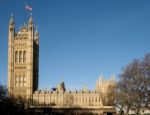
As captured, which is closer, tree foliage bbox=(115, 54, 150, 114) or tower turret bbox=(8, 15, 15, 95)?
tree foliage bbox=(115, 54, 150, 114)

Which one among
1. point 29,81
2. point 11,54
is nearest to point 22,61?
point 11,54

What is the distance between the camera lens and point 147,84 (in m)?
95.4

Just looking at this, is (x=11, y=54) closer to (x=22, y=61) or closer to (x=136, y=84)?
(x=22, y=61)

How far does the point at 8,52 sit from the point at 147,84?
276ft

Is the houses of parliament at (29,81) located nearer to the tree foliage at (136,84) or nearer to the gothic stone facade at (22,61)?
the gothic stone facade at (22,61)

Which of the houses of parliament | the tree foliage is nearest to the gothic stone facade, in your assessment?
the houses of parliament

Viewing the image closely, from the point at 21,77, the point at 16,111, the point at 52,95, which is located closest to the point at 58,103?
the point at 52,95

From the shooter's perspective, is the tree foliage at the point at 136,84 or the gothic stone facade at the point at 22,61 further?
the gothic stone facade at the point at 22,61

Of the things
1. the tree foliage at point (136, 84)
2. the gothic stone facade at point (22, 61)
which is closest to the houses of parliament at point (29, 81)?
the gothic stone facade at point (22, 61)

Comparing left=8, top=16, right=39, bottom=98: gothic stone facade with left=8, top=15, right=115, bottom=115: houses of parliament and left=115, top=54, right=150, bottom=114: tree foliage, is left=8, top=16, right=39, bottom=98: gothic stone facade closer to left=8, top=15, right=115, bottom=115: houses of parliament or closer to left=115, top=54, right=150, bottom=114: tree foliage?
Answer: left=8, top=15, right=115, bottom=115: houses of parliament

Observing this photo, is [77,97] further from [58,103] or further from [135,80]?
[135,80]

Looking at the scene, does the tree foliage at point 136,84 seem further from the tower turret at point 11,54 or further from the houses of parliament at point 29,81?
the tower turret at point 11,54

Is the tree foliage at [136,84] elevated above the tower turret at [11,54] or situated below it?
below

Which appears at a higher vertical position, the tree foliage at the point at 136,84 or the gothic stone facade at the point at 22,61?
the gothic stone facade at the point at 22,61
